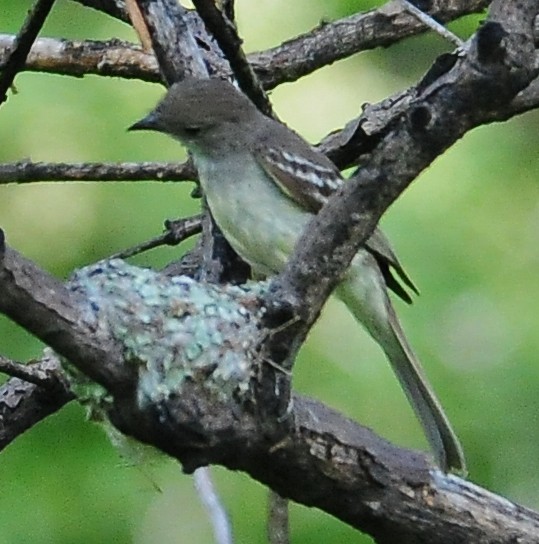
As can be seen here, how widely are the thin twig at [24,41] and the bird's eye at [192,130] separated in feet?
2.58

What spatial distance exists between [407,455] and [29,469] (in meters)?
0.99

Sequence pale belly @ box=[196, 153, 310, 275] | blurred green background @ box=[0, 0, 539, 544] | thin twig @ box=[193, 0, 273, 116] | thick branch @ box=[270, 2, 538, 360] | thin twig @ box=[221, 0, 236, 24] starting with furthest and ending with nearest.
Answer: blurred green background @ box=[0, 0, 539, 544]
pale belly @ box=[196, 153, 310, 275]
thin twig @ box=[221, 0, 236, 24]
thin twig @ box=[193, 0, 273, 116]
thick branch @ box=[270, 2, 538, 360]

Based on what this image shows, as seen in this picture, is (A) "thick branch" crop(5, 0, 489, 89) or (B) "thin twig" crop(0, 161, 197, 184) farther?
(A) "thick branch" crop(5, 0, 489, 89)

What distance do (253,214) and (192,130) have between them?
22cm

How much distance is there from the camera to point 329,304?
3.19 metres

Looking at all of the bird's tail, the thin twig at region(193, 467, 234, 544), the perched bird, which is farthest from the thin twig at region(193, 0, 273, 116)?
the thin twig at region(193, 467, 234, 544)

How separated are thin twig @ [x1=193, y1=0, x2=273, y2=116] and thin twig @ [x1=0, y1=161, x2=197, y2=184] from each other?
0.18 meters

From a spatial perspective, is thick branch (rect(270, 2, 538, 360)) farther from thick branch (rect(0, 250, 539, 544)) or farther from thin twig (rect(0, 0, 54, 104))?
thin twig (rect(0, 0, 54, 104))

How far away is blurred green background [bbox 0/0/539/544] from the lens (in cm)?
298

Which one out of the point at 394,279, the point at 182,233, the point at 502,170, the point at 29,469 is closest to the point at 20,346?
the point at 29,469

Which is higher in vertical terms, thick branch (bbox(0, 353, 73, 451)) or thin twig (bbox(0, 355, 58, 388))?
thin twig (bbox(0, 355, 58, 388))

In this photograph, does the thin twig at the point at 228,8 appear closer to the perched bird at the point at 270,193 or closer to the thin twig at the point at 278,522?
the perched bird at the point at 270,193

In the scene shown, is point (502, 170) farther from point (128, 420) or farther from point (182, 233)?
point (128, 420)

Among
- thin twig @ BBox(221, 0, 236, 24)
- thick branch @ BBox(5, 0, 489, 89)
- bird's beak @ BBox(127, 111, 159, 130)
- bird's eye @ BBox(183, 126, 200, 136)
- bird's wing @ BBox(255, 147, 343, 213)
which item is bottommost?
bird's wing @ BBox(255, 147, 343, 213)
